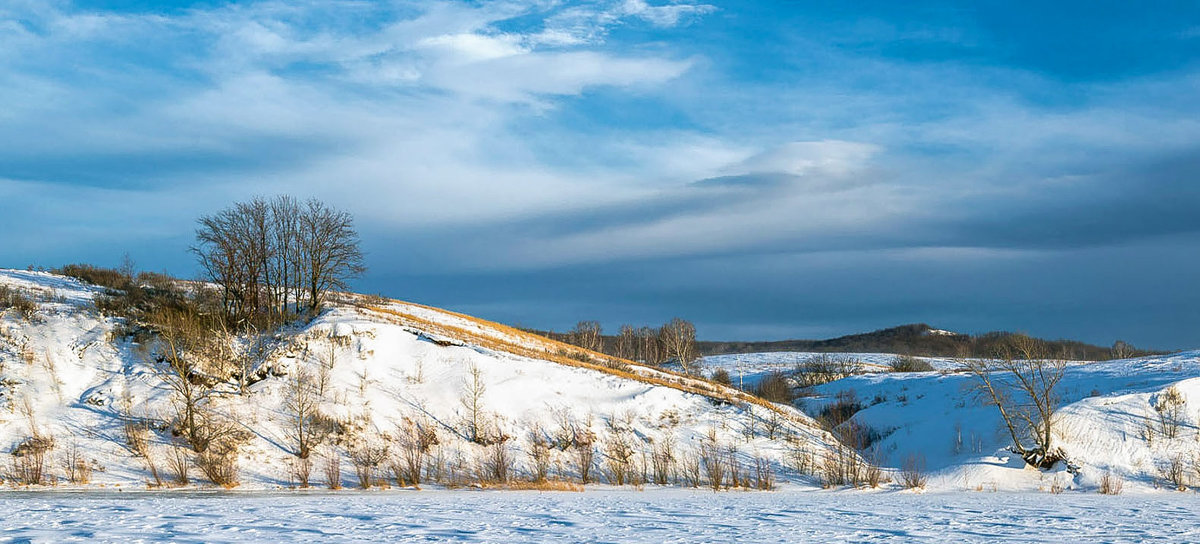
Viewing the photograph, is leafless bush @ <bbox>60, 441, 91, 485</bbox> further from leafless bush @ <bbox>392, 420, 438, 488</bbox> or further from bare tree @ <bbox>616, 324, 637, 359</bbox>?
bare tree @ <bbox>616, 324, 637, 359</bbox>

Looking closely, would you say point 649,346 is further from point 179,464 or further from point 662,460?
point 179,464

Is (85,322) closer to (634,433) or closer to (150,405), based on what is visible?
(150,405)

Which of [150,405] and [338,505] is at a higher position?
[150,405]

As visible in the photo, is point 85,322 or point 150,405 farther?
point 85,322

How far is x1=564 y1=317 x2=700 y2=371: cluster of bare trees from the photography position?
88.2m

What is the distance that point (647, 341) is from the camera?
96.8 meters

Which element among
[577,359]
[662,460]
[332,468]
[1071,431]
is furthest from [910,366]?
[332,468]

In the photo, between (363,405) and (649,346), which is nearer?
(363,405)

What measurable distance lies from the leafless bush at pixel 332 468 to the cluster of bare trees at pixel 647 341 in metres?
51.9

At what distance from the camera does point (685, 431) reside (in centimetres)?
3866

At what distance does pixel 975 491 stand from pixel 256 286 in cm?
3463

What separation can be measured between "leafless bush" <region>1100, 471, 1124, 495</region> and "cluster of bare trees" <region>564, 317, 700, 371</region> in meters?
50.0

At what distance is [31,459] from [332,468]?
10190 mm

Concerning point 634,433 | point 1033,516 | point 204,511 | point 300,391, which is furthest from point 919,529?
point 300,391
